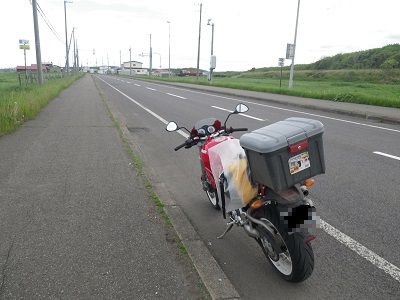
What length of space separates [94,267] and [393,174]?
4.68 metres

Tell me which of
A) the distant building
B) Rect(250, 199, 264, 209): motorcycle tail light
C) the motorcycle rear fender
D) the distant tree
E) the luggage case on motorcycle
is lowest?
the distant building

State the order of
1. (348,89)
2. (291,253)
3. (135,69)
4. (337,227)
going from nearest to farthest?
(291,253), (337,227), (348,89), (135,69)

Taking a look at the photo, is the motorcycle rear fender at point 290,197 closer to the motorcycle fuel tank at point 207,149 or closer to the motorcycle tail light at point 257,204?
the motorcycle tail light at point 257,204

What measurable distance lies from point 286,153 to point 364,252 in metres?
1.44

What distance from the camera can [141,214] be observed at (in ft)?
12.4

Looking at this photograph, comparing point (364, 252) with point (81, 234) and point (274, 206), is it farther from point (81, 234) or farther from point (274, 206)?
point (81, 234)

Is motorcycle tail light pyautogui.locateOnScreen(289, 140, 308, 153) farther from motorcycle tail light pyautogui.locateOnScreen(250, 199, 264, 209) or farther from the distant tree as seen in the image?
the distant tree

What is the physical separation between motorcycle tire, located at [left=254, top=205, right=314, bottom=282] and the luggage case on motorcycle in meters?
0.27

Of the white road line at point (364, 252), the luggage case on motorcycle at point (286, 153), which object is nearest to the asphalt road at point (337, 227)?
the white road line at point (364, 252)

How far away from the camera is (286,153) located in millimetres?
2492

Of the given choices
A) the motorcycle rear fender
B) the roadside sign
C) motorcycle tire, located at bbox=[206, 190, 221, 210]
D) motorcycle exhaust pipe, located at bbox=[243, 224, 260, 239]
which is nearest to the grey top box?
the motorcycle rear fender

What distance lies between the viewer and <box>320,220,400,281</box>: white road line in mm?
2920

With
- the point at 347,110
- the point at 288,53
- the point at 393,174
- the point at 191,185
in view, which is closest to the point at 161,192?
the point at 191,185

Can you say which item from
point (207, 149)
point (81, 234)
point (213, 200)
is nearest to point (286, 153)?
point (207, 149)
